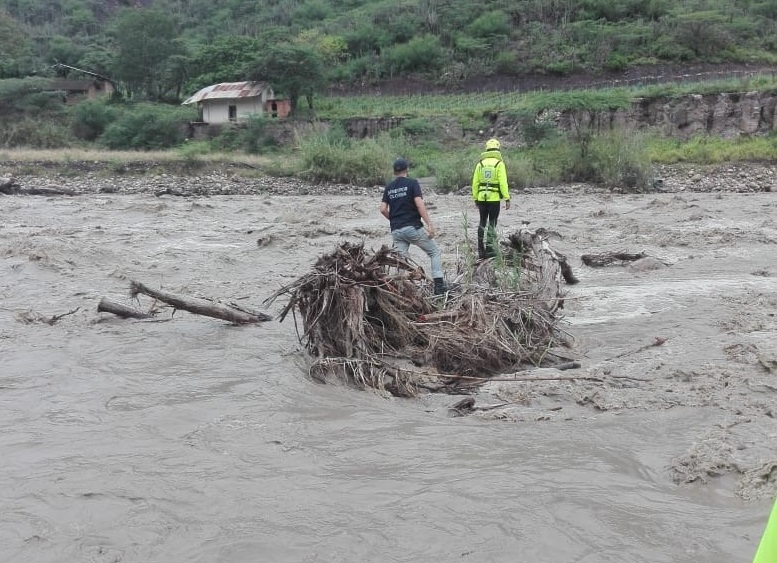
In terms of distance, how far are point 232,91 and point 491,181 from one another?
151 feet

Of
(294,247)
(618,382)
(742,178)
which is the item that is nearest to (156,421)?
(618,382)

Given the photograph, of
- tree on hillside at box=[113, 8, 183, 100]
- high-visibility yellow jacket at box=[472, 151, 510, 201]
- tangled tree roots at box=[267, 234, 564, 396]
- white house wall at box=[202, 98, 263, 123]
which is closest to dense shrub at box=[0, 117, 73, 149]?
white house wall at box=[202, 98, 263, 123]

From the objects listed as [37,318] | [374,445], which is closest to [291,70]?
[37,318]

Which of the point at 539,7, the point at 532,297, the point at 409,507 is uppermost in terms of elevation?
the point at 539,7

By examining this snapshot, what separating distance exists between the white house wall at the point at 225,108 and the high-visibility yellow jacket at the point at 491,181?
4420 centimetres

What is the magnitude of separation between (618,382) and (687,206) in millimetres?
14597

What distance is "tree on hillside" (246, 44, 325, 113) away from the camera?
51062 mm

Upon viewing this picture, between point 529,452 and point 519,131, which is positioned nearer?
point 529,452

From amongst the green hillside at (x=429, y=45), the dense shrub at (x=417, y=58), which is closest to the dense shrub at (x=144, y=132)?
the green hillside at (x=429, y=45)

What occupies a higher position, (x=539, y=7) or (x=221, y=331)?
(x=539, y=7)

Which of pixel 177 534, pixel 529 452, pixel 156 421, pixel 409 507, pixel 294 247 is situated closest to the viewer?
pixel 177 534

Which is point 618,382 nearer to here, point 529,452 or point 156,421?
point 529,452

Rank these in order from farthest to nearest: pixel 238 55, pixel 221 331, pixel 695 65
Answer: pixel 238 55 → pixel 695 65 → pixel 221 331

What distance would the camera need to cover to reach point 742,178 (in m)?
25.6
